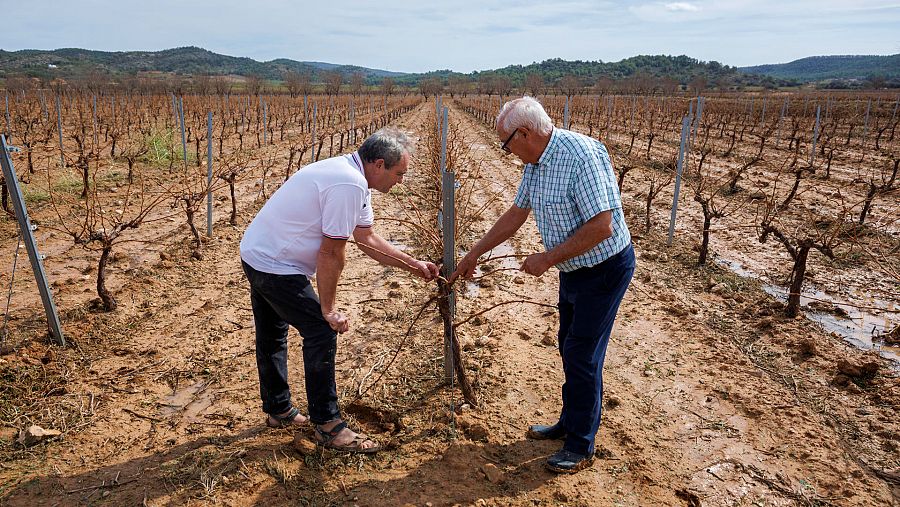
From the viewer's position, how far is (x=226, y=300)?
450 centimetres

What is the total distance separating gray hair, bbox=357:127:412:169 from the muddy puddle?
3367 millimetres

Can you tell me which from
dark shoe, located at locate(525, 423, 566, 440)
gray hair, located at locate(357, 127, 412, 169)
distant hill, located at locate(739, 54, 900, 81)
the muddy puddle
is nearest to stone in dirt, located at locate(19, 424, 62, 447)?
gray hair, located at locate(357, 127, 412, 169)

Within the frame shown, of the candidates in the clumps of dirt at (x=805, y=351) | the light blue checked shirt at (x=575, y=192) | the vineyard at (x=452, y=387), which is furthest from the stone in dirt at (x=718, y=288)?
the light blue checked shirt at (x=575, y=192)

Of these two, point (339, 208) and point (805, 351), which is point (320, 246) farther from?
point (805, 351)

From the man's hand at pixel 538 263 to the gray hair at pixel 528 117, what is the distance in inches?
20.4

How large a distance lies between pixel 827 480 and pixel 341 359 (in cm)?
274

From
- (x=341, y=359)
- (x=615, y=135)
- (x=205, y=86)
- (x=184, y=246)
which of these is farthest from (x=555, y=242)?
(x=205, y=86)

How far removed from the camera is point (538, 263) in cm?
215

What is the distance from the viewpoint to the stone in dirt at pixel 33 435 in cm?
257

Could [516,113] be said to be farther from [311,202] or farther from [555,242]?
[311,202]

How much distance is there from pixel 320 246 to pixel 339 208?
0.84 feet

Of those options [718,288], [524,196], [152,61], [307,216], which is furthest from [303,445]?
[152,61]

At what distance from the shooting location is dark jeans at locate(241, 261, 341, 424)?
2.29 m

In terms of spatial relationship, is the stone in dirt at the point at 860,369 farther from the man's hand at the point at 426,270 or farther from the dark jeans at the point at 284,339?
the dark jeans at the point at 284,339
